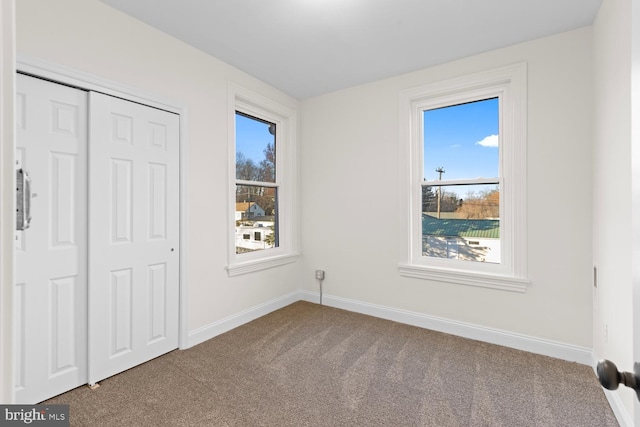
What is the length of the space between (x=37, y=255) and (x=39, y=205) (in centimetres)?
30

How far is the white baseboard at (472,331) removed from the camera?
96.3 inches

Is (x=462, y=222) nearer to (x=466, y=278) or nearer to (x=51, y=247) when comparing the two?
(x=466, y=278)

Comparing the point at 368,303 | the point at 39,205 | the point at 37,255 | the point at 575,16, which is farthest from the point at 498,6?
the point at 37,255

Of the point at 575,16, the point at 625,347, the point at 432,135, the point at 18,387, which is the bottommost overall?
the point at 18,387

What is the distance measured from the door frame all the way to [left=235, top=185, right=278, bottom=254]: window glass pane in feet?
2.37

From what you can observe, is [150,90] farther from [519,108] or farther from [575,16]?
[575,16]

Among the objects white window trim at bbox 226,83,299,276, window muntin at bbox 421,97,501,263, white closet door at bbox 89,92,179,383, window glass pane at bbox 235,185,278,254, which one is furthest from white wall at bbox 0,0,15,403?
window muntin at bbox 421,97,501,263

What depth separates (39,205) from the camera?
6.12ft

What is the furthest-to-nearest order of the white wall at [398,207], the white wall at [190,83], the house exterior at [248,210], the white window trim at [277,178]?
the house exterior at [248,210], the white window trim at [277,178], the white wall at [398,207], the white wall at [190,83]

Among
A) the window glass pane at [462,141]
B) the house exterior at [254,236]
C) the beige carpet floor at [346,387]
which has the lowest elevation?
the beige carpet floor at [346,387]

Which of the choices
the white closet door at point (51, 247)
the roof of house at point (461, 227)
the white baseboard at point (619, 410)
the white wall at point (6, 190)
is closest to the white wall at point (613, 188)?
the white baseboard at point (619, 410)

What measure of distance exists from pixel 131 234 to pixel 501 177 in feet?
10.2

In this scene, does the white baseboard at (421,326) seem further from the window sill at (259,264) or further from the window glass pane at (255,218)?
the window glass pane at (255,218)

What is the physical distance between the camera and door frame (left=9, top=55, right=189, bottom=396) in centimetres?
184
